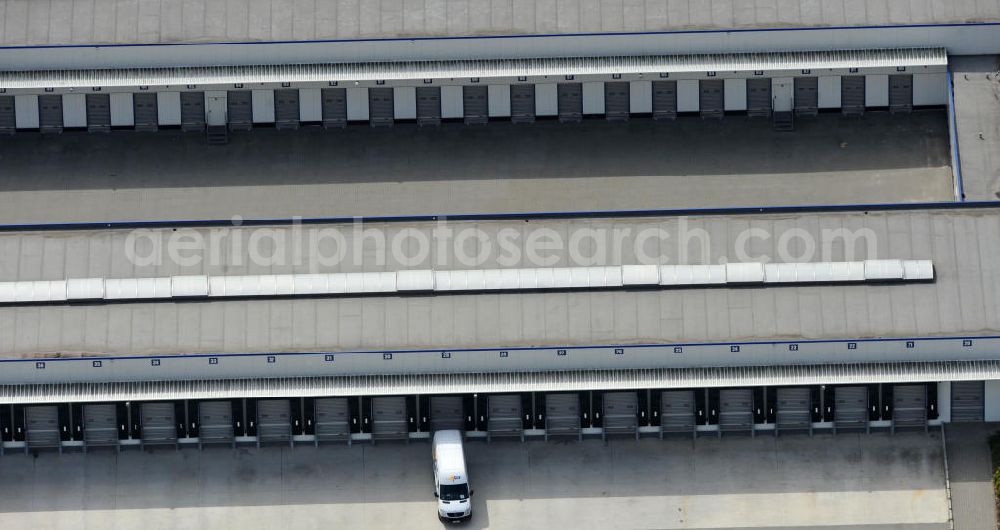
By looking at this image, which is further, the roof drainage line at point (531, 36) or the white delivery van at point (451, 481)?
the roof drainage line at point (531, 36)

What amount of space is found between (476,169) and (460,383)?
636 inches

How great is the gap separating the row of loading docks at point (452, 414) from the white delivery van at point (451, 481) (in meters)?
3.40

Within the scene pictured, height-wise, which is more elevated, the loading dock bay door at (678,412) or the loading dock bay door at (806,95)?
the loading dock bay door at (806,95)

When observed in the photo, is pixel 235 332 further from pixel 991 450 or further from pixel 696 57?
pixel 991 450

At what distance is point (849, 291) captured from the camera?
135625 millimetres

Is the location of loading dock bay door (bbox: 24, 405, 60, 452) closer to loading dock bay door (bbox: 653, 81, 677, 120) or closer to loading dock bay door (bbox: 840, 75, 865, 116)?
loading dock bay door (bbox: 653, 81, 677, 120)

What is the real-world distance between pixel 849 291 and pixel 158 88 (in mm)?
43390

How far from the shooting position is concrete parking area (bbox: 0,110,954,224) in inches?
5645

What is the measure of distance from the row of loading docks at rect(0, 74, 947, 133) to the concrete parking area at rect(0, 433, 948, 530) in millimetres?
21113

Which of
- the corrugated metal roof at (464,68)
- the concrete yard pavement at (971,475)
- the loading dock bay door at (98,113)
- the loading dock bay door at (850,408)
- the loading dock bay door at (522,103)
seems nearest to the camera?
the concrete yard pavement at (971,475)

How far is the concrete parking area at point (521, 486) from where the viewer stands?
135875mm

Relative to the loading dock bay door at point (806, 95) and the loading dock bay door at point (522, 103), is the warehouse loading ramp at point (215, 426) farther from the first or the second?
the loading dock bay door at point (806, 95)

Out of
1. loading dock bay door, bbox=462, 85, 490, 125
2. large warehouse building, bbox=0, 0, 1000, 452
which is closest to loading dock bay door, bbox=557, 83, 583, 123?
large warehouse building, bbox=0, 0, 1000, 452

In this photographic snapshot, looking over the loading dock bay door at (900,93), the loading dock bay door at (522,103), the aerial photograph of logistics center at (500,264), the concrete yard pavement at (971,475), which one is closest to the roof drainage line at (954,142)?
the aerial photograph of logistics center at (500,264)
